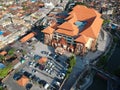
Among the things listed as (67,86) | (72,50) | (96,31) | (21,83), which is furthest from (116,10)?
(21,83)

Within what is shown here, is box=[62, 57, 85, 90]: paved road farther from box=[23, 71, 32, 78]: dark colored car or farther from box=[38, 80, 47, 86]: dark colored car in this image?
box=[23, 71, 32, 78]: dark colored car

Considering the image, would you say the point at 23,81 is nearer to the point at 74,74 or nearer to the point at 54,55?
the point at 74,74

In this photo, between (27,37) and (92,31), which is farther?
(27,37)

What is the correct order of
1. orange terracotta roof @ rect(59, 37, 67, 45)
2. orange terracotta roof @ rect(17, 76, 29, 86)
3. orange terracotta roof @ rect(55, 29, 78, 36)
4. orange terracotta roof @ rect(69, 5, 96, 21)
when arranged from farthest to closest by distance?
orange terracotta roof @ rect(69, 5, 96, 21), orange terracotta roof @ rect(59, 37, 67, 45), orange terracotta roof @ rect(55, 29, 78, 36), orange terracotta roof @ rect(17, 76, 29, 86)

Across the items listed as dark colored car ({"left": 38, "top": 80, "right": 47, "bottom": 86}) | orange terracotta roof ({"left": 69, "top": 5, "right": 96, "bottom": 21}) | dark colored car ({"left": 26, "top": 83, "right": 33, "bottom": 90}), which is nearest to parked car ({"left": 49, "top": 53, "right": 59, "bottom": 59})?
dark colored car ({"left": 38, "top": 80, "right": 47, "bottom": 86})

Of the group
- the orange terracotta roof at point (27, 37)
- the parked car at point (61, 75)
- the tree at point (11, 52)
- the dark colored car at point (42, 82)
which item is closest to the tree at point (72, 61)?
the parked car at point (61, 75)

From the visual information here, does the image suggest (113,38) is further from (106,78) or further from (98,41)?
(106,78)

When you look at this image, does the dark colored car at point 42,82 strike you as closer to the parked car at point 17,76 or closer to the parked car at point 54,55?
the parked car at point 17,76

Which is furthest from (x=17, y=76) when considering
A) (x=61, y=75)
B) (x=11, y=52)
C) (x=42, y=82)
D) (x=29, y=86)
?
(x=61, y=75)
